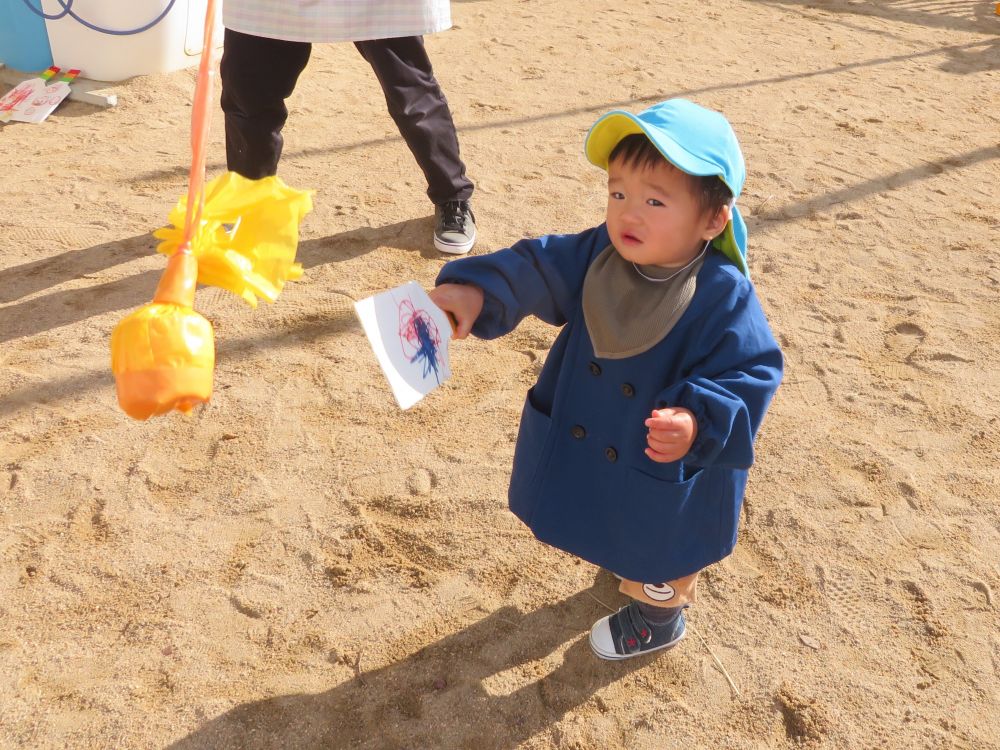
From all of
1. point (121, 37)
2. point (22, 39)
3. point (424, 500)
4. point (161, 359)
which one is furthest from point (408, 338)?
point (22, 39)

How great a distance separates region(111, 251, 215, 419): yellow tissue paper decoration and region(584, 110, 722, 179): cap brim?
653mm

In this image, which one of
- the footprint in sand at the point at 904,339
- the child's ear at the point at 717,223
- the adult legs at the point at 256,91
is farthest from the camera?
the footprint in sand at the point at 904,339

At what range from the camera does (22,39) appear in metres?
4.04

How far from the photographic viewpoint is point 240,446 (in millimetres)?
2266

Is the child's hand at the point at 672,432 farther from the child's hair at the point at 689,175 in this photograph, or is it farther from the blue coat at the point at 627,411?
the child's hair at the point at 689,175

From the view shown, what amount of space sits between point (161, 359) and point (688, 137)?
0.77 meters

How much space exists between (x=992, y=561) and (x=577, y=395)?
1.15 meters

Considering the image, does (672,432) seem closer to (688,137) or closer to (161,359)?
(688,137)

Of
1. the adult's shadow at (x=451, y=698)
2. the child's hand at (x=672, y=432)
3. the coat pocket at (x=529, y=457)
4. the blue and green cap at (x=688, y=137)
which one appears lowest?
the adult's shadow at (x=451, y=698)

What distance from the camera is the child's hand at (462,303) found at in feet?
4.74

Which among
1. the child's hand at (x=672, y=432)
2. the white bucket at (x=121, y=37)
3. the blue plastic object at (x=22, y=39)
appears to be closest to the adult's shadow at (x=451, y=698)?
the child's hand at (x=672, y=432)

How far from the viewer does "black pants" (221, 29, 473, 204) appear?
8.50 ft

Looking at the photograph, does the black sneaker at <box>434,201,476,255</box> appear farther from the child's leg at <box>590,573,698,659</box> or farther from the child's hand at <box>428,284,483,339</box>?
the child's hand at <box>428,284,483,339</box>

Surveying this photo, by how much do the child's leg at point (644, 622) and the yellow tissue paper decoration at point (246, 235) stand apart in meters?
0.91
